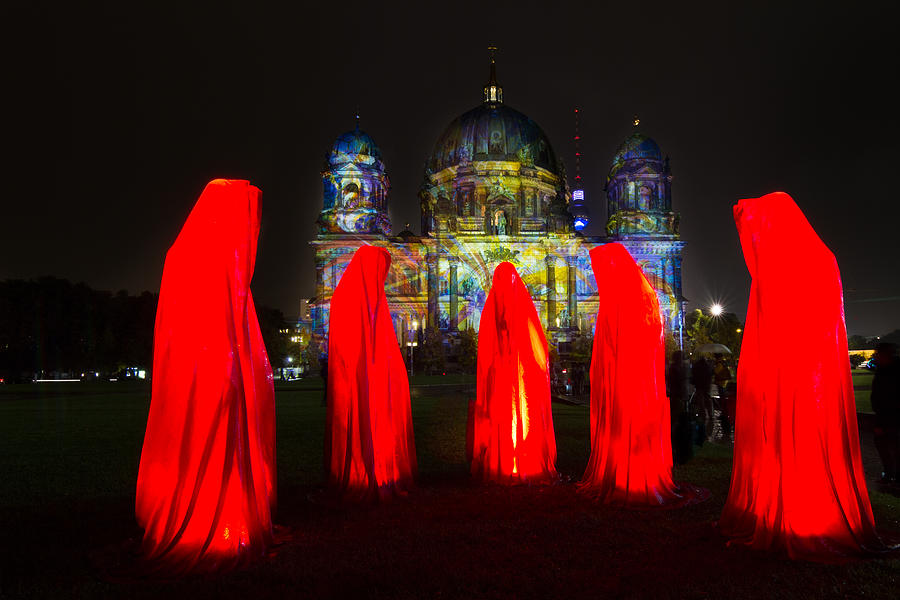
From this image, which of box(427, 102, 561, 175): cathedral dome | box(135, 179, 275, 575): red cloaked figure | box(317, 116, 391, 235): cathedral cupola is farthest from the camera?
box(427, 102, 561, 175): cathedral dome

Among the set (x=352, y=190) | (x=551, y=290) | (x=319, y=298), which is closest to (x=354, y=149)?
(x=352, y=190)

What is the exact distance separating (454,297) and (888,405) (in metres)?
51.4

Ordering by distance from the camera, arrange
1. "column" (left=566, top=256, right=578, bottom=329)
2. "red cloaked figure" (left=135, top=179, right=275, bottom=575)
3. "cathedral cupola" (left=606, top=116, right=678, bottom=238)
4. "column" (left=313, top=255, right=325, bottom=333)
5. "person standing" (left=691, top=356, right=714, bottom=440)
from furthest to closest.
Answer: "cathedral cupola" (left=606, top=116, right=678, bottom=238), "column" (left=566, top=256, right=578, bottom=329), "column" (left=313, top=255, right=325, bottom=333), "person standing" (left=691, top=356, right=714, bottom=440), "red cloaked figure" (left=135, top=179, right=275, bottom=575)

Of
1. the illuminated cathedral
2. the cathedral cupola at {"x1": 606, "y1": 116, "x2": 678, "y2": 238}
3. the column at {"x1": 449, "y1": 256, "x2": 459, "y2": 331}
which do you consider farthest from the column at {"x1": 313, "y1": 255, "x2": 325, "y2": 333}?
the cathedral cupola at {"x1": 606, "y1": 116, "x2": 678, "y2": 238}

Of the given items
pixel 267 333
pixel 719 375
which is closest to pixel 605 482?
pixel 719 375

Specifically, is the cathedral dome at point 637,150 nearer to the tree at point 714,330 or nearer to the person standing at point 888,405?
the tree at point 714,330

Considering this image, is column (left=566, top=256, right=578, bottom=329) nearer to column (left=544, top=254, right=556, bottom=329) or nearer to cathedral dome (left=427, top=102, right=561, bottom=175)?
column (left=544, top=254, right=556, bottom=329)

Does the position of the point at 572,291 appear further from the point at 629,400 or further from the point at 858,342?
→ the point at 858,342

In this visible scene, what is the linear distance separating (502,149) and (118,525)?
217ft

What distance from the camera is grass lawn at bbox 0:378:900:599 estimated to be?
570cm

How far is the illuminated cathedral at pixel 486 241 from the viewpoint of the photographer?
199 feet

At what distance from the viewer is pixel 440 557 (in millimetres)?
6520

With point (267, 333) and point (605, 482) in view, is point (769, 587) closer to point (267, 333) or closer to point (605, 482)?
point (605, 482)

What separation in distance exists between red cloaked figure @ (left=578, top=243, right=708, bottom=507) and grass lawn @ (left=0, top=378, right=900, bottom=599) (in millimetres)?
495
